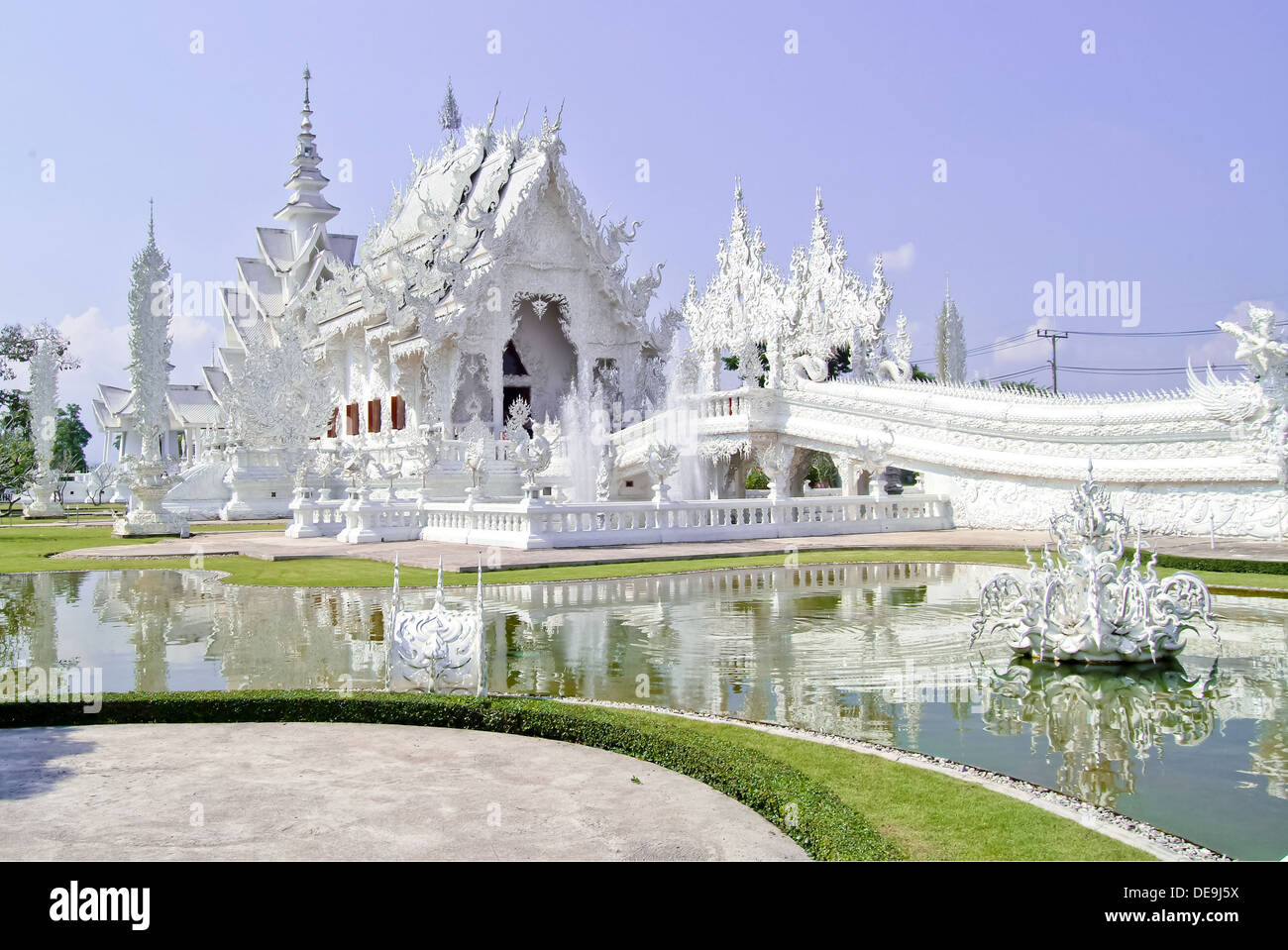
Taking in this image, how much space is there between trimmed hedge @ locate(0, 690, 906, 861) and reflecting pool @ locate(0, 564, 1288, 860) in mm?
781

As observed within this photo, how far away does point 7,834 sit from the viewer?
14.1 ft

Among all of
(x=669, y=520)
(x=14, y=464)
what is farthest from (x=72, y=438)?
(x=669, y=520)

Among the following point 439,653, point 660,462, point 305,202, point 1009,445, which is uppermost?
point 305,202

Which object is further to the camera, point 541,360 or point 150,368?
point 541,360

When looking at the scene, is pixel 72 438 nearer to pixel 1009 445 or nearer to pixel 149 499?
pixel 149 499

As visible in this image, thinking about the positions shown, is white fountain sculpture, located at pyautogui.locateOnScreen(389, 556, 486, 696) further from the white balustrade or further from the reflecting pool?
the white balustrade

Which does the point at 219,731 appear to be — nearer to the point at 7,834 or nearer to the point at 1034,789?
the point at 7,834

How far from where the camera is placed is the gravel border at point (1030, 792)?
13.5ft

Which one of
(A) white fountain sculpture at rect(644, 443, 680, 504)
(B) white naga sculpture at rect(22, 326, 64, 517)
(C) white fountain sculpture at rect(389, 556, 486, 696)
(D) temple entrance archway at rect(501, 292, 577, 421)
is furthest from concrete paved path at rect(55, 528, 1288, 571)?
(B) white naga sculpture at rect(22, 326, 64, 517)

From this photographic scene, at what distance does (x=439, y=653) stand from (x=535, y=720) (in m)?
1.16

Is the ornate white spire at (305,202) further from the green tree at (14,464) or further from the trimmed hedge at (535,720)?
the trimmed hedge at (535,720)

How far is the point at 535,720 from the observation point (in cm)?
611
